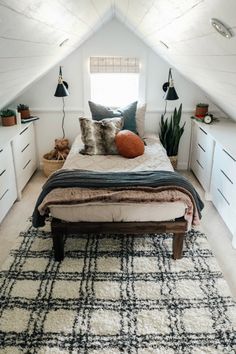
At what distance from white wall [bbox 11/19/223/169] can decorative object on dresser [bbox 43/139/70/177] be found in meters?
0.25

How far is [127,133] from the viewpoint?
131 inches

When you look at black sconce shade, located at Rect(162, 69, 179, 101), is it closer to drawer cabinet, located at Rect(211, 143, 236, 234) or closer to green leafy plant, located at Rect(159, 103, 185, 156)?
green leafy plant, located at Rect(159, 103, 185, 156)

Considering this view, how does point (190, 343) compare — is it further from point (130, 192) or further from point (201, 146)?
point (201, 146)

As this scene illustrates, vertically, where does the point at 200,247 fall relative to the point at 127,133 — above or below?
below

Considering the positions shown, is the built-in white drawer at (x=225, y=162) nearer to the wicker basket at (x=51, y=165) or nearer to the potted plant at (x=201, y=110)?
the potted plant at (x=201, y=110)

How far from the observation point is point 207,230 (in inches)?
116

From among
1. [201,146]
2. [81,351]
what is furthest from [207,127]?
[81,351]

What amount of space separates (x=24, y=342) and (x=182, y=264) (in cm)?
126

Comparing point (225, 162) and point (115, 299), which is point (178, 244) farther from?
point (225, 162)

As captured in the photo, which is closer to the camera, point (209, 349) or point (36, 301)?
point (209, 349)

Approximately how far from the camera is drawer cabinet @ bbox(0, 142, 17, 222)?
2977 mm

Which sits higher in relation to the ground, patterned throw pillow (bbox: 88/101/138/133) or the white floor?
patterned throw pillow (bbox: 88/101/138/133)

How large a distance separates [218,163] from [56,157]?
1981 millimetres

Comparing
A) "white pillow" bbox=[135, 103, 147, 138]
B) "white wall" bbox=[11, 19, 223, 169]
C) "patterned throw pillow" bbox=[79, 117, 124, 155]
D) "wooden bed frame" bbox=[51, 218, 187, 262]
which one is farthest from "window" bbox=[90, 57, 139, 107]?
"wooden bed frame" bbox=[51, 218, 187, 262]
